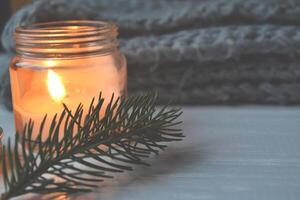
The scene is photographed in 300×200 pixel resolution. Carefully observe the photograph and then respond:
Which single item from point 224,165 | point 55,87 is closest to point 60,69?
point 55,87

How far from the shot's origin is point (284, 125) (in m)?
0.41

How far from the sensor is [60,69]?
1.20 ft

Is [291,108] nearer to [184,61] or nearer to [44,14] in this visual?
[184,61]

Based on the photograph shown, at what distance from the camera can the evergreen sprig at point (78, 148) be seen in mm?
248

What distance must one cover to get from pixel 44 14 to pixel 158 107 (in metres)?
0.15

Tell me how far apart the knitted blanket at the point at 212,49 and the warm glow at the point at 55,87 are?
0.37ft

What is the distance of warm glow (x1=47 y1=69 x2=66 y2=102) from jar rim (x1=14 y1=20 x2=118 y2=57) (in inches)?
0.7

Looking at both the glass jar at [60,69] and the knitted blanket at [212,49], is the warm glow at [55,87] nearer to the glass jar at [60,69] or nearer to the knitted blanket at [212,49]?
the glass jar at [60,69]

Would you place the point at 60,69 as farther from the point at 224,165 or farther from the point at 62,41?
the point at 224,165

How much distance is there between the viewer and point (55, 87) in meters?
0.36

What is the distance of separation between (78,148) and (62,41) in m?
0.11

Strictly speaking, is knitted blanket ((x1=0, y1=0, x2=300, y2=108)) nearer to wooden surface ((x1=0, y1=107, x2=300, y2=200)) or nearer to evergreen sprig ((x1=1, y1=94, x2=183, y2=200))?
wooden surface ((x1=0, y1=107, x2=300, y2=200))

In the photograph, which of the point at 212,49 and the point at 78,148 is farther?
the point at 212,49

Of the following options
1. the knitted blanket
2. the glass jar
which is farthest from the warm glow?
the knitted blanket
